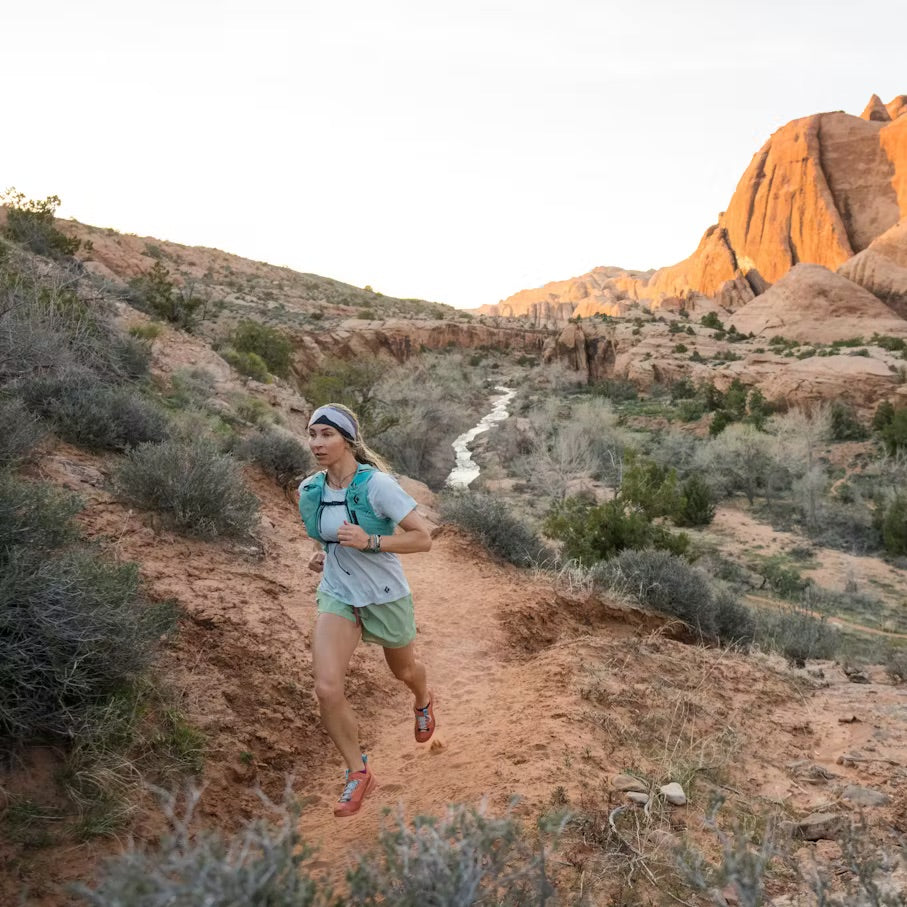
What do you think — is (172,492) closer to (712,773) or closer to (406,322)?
(712,773)

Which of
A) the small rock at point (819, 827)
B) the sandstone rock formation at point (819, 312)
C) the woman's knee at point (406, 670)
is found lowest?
the small rock at point (819, 827)

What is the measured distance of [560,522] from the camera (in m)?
11.0

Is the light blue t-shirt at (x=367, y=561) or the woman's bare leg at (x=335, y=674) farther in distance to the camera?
the light blue t-shirt at (x=367, y=561)

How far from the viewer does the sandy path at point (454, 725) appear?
10.2ft

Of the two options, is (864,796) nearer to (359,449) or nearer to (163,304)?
(359,449)

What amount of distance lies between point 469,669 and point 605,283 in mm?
136871

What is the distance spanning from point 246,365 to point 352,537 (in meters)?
15.0

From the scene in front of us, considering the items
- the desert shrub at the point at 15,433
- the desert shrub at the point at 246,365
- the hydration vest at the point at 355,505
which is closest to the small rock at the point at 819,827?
the hydration vest at the point at 355,505

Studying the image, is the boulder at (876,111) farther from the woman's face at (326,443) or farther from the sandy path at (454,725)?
the woman's face at (326,443)

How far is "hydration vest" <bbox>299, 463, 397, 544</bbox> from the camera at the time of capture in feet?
9.79

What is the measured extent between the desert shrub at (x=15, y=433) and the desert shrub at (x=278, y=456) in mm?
3440

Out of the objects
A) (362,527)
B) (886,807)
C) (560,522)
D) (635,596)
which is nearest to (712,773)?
(886,807)

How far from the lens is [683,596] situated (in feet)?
23.7

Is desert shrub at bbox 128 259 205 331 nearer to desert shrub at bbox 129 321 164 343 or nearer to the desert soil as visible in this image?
desert shrub at bbox 129 321 164 343
